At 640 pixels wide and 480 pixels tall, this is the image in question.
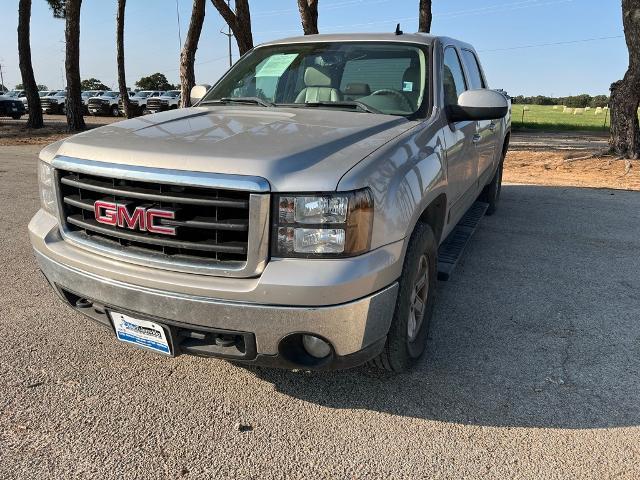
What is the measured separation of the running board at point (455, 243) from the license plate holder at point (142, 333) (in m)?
1.70

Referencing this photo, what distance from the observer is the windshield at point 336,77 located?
3457 mm

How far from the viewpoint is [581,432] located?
8.09 feet

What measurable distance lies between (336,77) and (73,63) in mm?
16862

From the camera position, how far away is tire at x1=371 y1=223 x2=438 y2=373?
251 centimetres

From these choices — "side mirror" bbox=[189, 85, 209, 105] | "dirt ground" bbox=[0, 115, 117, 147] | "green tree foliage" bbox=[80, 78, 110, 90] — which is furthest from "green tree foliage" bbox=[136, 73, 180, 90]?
"side mirror" bbox=[189, 85, 209, 105]

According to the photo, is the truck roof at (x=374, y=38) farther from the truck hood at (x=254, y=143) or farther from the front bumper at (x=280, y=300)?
the front bumper at (x=280, y=300)

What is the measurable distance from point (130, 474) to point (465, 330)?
219 cm

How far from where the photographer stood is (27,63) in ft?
65.6

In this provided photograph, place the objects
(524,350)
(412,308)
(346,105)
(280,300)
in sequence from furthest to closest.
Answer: (346,105), (524,350), (412,308), (280,300)

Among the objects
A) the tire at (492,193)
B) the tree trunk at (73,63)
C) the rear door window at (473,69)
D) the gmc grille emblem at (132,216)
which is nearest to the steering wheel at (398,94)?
the rear door window at (473,69)

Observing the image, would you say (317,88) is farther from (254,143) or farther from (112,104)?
(112,104)

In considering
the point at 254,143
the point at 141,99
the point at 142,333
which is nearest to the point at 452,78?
the point at 254,143

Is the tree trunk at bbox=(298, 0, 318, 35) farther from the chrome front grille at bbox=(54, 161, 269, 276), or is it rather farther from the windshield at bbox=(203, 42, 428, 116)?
the chrome front grille at bbox=(54, 161, 269, 276)

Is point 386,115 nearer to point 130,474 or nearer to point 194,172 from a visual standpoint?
point 194,172
